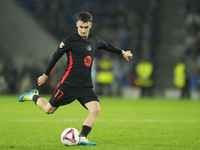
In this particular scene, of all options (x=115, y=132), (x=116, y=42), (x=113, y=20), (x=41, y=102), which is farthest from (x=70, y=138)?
(x=113, y=20)

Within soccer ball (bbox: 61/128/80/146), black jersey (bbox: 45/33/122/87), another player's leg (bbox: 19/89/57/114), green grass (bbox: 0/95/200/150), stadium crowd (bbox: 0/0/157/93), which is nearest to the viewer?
soccer ball (bbox: 61/128/80/146)

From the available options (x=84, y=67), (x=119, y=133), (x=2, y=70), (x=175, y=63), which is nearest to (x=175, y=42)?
(x=175, y=63)

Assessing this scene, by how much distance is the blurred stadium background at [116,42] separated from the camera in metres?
19.3

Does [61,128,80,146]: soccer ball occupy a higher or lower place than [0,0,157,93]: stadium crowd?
lower

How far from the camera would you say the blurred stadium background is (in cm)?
1933

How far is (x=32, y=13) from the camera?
77.5 feet

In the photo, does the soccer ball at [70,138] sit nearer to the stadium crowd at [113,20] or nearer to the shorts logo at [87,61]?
the shorts logo at [87,61]

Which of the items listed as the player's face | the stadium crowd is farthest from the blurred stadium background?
the player's face

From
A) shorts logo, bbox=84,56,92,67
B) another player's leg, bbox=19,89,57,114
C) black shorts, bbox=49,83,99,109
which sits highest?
shorts logo, bbox=84,56,92,67

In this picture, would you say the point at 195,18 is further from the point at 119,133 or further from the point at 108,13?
the point at 119,133

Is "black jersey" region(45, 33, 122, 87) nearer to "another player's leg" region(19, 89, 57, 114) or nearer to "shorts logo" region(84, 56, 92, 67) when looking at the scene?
Answer: "shorts logo" region(84, 56, 92, 67)

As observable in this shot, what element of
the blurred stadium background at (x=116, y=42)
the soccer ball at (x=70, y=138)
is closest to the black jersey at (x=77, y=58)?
the soccer ball at (x=70, y=138)

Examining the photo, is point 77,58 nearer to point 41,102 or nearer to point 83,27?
point 83,27

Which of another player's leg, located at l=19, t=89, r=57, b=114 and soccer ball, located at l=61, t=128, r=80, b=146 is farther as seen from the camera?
another player's leg, located at l=19, t=89, r=57, b=114
